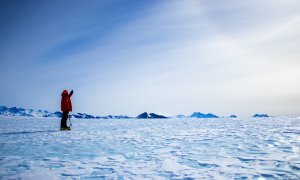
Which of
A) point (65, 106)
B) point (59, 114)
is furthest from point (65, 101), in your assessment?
Result: point (59, 114)

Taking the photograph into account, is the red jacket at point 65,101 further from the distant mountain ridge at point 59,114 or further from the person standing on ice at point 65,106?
the distant mountain ridge at point 59,114

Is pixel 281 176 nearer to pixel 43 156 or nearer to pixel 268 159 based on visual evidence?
pixel 268 159

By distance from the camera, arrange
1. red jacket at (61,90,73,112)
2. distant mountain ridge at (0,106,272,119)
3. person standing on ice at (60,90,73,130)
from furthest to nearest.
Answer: distant mountain ridge at (0,106,272,119)
red jacket at (61,90,73,112)
person standing on ice at (60,90,73,130)

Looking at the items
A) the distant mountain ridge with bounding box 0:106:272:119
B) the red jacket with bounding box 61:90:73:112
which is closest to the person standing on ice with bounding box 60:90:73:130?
the red jacket with bounding box 61:90:73:112

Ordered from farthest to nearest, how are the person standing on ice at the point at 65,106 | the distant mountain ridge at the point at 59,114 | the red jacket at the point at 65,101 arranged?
the distant mountain ridge at the point at 59,114
the red jacket at the point at 65,101
the person standing on ice at the point at 65,106

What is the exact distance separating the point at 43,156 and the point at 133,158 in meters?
2.16

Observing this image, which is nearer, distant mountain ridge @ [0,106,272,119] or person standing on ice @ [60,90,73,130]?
person standing on ice @ [60,90,73,130]

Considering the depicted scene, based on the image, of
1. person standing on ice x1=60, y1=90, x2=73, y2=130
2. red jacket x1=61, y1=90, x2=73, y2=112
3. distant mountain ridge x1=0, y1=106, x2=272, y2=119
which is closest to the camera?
person standing on ice x1=60, y1=90, x2=73, y2=130

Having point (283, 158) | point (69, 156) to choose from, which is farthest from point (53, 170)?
point (283, 158)

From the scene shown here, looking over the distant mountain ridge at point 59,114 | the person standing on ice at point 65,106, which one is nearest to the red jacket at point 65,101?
the person standing on ice at point 65,106

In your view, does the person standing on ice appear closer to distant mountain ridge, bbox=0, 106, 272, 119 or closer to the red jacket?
the red jacket

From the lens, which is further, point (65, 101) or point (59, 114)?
point (59, 114)

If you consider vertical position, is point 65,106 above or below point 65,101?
below

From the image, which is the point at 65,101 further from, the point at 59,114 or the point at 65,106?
the point at 59,114
